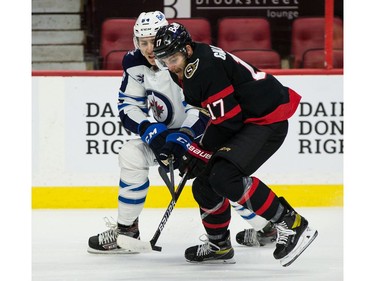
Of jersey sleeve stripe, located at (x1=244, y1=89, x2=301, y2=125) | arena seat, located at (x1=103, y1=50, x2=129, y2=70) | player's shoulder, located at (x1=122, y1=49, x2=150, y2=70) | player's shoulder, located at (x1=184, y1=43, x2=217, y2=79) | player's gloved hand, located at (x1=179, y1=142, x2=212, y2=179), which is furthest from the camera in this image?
arena seat, located at (x1=103, y1=50, x2=129, y2=70)

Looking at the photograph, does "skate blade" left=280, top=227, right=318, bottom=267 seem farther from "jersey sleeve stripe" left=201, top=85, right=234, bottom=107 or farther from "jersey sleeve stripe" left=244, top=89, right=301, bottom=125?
"jersey sleeve stripe" left=201, top=85, right=234, bottom=107

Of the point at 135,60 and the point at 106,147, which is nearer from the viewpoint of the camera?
the point at 135,60

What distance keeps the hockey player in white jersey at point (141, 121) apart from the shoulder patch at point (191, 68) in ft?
1.64

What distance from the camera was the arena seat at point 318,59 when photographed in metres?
4.73

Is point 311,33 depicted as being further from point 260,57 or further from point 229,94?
point 229,94

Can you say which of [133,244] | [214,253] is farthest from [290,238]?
[133,244]

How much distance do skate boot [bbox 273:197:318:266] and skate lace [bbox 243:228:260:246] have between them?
1.85 ft

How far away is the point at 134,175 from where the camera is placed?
11.3ft

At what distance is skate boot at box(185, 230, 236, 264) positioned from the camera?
3.33m

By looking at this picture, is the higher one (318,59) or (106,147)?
(318,59)

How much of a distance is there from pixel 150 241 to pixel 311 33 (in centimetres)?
208

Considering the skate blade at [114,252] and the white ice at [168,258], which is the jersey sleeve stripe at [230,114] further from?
the skate blade at [114,252]

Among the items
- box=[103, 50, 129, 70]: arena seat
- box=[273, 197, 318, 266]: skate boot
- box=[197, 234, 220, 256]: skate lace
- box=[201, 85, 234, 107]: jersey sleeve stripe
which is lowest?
box=[197, 234, 220, 256]: skate lace

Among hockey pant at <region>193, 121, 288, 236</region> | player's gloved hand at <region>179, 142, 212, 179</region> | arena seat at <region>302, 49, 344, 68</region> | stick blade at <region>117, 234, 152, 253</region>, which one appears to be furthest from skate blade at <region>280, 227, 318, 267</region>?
arena seat at <region>302, 49, 344, 68</region>
